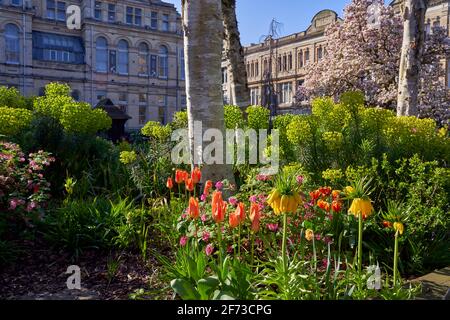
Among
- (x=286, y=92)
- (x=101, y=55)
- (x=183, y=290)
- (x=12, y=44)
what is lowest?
(x=183, y=290)

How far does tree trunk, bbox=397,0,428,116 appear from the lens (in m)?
9.16

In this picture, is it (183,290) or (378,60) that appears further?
(378,60)

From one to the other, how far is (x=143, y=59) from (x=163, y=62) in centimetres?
261

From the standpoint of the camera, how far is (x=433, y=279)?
3.36 meters

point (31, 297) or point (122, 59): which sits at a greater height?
point (122, 59)

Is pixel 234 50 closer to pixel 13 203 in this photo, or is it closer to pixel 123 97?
pixel 13 203

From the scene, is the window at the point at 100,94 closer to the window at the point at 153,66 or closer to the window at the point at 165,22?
the window at the point at 153,66

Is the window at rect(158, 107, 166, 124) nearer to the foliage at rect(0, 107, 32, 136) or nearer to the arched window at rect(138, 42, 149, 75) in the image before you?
the arched window at rect(138, 42, 149, 75)

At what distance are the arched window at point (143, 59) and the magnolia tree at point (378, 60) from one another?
105 feet

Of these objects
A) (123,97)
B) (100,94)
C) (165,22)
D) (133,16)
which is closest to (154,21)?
(165,22)

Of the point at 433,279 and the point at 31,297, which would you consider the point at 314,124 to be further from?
the point at 31,297

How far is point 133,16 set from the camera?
161ft
